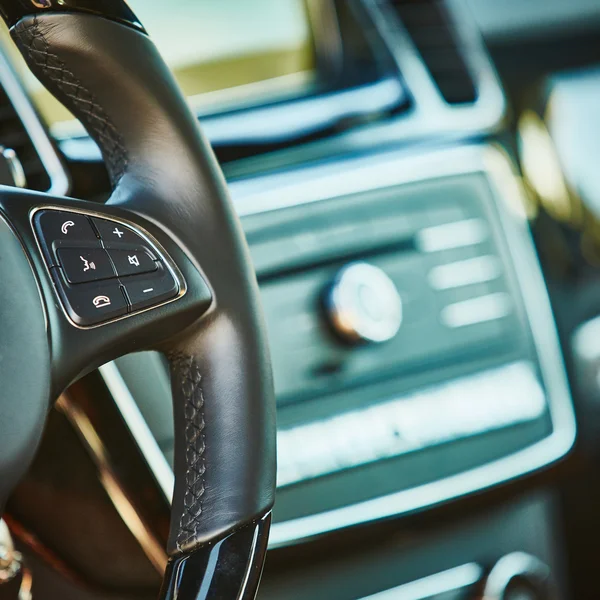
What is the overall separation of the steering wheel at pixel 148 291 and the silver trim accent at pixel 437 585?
0.37m

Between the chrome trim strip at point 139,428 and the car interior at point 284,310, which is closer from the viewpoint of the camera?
the car interior at point 284,310

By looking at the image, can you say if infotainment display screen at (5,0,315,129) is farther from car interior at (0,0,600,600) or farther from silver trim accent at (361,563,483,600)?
silver trim accent at (361,563,483,600)

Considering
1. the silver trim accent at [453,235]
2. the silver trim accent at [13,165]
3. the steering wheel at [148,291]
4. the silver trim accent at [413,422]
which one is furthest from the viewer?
the silver trim accent at [453,235]

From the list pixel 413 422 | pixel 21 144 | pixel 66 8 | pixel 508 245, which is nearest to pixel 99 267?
pixel 66 8

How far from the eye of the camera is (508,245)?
89cm

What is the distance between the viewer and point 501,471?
32.4 inches

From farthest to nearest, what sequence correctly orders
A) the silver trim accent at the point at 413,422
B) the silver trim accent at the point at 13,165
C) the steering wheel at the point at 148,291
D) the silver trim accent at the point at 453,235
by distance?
the silver trim accent at the point at 453,235 < the silver trim accent at the point at 413,422 < the silver trim accent at the point at 13,165 < the steering wheel at the point at 148,291

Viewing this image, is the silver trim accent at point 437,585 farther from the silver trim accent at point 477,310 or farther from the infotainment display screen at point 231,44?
the infotainment display screen at point 231,44

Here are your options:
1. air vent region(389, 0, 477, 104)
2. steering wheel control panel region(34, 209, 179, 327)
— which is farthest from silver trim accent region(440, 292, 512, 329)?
steering wheel control panel region(34, 209, 179, 327)

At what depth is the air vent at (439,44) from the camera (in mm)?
940

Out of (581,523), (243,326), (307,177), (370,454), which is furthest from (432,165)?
(581,523)

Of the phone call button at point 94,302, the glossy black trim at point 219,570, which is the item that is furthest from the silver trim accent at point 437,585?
the phone call button at point 94,302

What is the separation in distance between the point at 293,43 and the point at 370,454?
47 centimetres

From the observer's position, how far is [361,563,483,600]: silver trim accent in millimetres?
814
